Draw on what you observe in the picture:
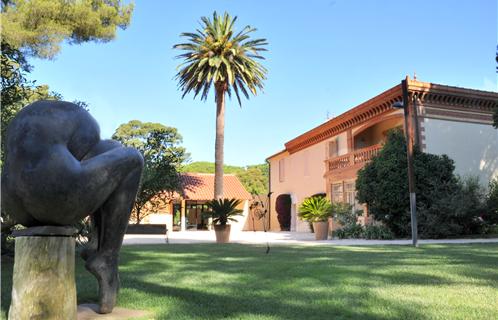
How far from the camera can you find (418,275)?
5.28 metres

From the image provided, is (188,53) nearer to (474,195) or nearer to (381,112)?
(381,112)

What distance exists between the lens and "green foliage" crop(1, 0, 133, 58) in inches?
464

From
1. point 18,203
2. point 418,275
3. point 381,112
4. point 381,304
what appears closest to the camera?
point 18,203

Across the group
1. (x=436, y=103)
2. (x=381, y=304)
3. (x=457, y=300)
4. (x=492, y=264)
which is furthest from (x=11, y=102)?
(x=436, y=103)

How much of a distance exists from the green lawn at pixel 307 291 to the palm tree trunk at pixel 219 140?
52.4 ft

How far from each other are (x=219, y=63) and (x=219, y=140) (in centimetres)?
407

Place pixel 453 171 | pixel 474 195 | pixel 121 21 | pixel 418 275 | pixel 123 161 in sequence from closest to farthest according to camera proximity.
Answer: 1. pixel 123 161
2. pixel 418 275
3. pixel 121 21
4. pixel 474 195
5. pixel 453 171

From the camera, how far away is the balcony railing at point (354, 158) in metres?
20.1

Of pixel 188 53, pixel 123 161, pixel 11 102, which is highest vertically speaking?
pixel 188 53

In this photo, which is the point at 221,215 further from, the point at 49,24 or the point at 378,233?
the point at 49,24

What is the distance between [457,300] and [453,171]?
1630 centimetres

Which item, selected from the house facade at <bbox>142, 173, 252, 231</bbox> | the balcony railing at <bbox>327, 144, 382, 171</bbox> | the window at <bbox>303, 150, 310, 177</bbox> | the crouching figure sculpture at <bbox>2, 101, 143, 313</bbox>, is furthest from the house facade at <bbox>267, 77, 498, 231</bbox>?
the crouching figure sculpture at <bbox>2, 101, 143, 313</bbox>

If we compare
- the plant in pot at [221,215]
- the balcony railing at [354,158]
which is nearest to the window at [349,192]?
the balcony railing at [354,158]

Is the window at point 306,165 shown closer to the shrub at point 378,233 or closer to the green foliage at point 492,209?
the shrub at point 378,233
